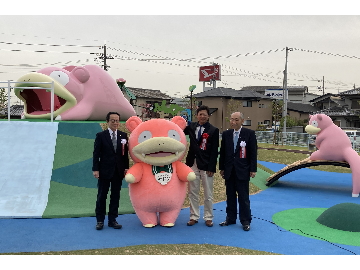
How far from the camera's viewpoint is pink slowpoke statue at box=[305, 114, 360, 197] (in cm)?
1001

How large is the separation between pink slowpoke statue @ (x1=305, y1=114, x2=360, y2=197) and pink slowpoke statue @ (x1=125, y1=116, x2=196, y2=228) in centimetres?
615

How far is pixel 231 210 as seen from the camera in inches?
237

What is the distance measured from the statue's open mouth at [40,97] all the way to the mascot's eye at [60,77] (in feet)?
0.51

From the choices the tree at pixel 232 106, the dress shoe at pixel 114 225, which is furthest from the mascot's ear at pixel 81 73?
the tree at pixel 232 106

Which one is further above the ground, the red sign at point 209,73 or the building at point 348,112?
the red sign at point 209,73

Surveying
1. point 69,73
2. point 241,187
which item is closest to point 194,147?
point 241,187

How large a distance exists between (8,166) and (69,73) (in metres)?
4.44

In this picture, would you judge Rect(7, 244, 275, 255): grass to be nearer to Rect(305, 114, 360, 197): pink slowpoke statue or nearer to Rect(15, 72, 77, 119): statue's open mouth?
Rect(305, 114, 360, 197): pink slowpoke statue

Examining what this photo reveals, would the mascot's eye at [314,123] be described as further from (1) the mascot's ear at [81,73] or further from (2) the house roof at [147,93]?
(2) the house roof at [147,93]

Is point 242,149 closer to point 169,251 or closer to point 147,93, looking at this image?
point 169,251

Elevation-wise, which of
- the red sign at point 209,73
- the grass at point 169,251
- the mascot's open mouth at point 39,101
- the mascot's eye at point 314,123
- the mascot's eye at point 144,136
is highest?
A: the red sign at point 209,73

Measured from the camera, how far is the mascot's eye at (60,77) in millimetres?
10781

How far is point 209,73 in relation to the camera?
46.2 meters

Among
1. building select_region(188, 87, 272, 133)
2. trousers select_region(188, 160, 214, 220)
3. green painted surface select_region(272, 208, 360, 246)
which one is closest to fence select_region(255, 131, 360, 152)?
building select_region(188, 87, 272, 133)
